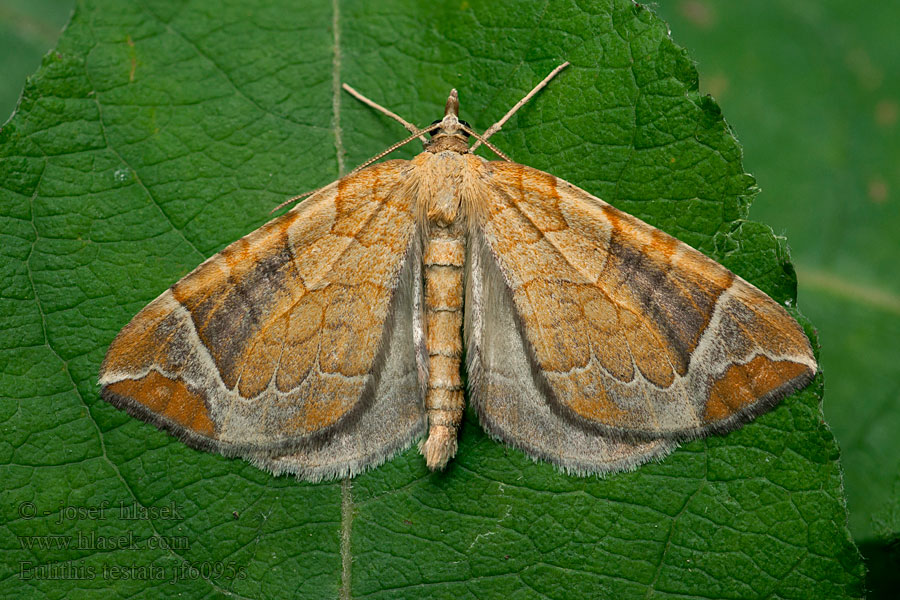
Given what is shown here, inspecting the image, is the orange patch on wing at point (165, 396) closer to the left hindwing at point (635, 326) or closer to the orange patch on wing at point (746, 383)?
the left hindwing at point (635, 326)

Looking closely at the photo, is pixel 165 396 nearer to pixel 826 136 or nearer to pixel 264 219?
pixel 264 219

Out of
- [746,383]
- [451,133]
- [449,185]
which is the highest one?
[451,133]

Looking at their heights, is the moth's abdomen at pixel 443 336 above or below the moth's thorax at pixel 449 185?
below

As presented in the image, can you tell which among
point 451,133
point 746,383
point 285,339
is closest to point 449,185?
point 451,133

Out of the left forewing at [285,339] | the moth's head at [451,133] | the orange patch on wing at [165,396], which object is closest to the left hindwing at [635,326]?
the moth's head at [451,133]

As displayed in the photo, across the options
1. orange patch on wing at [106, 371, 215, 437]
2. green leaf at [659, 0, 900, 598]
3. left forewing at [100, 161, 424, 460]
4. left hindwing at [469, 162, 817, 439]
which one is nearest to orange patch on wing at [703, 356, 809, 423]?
left hindwing at [469, 162, 817, 439]

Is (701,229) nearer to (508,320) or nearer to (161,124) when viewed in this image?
(508,320)
